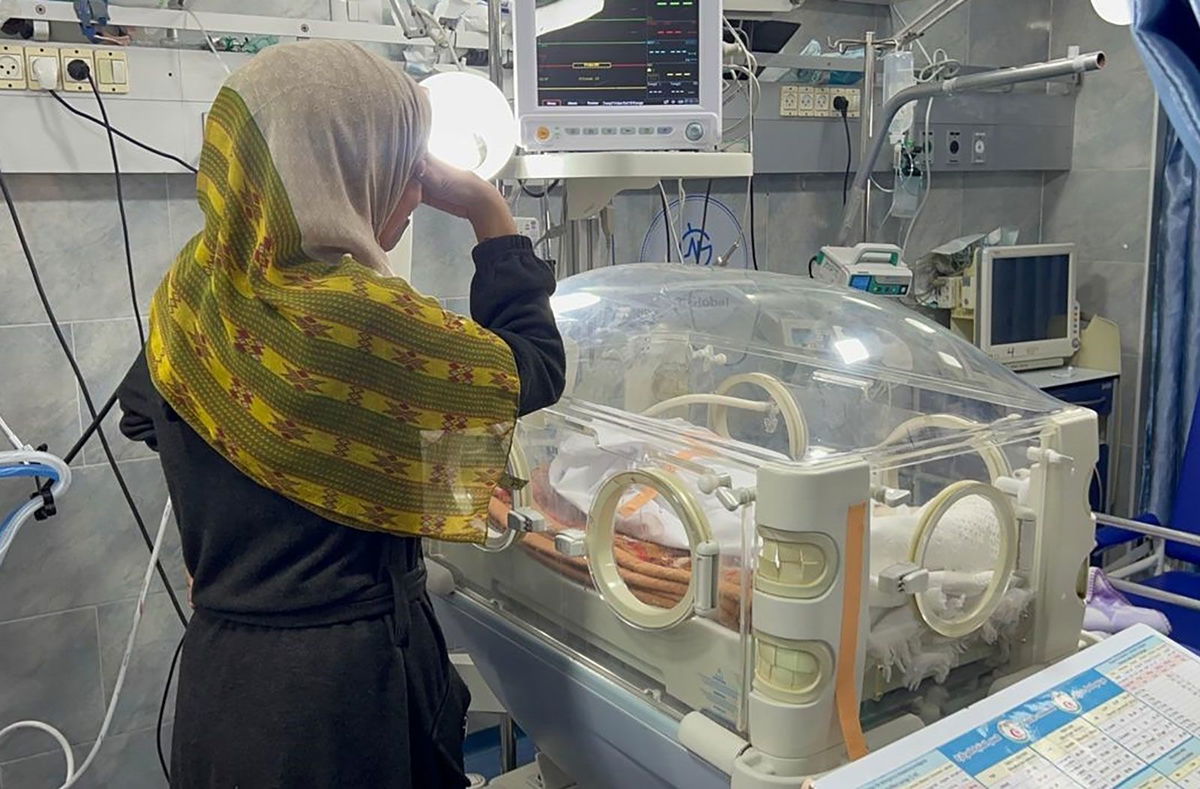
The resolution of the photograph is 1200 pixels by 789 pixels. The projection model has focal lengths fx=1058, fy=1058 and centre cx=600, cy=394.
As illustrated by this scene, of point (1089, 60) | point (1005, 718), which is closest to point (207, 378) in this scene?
point (1005, 718)

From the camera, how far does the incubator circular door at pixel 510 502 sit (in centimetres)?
157

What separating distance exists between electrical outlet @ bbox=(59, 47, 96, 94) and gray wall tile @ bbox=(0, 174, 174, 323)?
18 centimetres

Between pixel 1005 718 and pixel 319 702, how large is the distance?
0.77m

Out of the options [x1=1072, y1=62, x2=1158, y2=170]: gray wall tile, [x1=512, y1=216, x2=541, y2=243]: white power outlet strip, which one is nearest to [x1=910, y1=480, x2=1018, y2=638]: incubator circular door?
[x1=512, y1=216, x2=541, y2=243]: white power outlet strip

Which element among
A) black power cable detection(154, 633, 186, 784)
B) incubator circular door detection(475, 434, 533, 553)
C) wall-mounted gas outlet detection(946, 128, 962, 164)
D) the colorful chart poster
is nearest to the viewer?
the colorful chart poster

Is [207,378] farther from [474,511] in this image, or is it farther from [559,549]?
[559,549]

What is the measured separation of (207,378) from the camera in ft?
3.90

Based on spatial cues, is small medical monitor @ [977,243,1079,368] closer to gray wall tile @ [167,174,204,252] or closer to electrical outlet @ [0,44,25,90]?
gray wall tile @ [167,174,204,252]

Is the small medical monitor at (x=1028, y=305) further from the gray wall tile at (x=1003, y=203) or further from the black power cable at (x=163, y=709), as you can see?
the black power cable at (x=163, y=709)

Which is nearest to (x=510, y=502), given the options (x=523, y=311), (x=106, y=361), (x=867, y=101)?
(x=523, y=311)

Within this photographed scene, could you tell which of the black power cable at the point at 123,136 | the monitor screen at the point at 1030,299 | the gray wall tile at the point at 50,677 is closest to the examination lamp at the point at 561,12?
the black power cable at the point at 123,136

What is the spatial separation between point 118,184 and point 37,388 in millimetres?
446

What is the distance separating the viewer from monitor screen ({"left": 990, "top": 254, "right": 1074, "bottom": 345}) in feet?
10.7

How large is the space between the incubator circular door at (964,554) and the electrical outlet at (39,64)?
5.90ft
